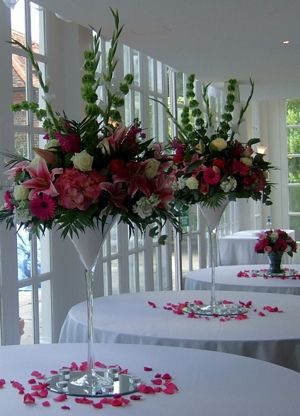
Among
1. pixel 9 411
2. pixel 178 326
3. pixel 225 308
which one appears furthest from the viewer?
pixel 225 308

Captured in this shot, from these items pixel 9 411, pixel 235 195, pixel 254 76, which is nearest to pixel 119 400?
pixel 9 411

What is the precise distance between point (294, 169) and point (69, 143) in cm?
1006

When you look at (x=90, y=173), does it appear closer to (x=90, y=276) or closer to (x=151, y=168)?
(x=151, y=168)

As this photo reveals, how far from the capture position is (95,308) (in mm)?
2854

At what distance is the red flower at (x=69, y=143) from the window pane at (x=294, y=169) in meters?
9.97

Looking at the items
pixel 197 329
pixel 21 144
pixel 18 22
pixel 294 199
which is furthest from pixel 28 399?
pixel 294 199

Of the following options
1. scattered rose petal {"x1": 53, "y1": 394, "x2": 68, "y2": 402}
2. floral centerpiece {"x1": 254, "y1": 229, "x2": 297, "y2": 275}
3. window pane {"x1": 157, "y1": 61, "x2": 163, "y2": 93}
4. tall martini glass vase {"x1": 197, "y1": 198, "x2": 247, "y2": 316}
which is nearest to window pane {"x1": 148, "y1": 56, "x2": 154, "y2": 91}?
window pane {"x1": 157, "y1": 61, "x2": 163, "y2": 93}

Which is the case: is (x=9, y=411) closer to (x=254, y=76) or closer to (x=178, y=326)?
(x=178, y=326)

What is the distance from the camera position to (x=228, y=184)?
9.09 ft

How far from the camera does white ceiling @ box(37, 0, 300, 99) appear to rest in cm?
359

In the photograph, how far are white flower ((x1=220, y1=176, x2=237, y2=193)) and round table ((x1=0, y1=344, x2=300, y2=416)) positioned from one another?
94 centimetres

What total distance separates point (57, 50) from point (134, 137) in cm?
265

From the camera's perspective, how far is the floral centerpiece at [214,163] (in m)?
2.80

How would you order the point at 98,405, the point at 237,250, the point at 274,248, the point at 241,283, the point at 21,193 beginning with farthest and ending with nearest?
the point at 237,250, the point at 274,248, the point at 241,283, the point at 21,193, the point at 98,405
